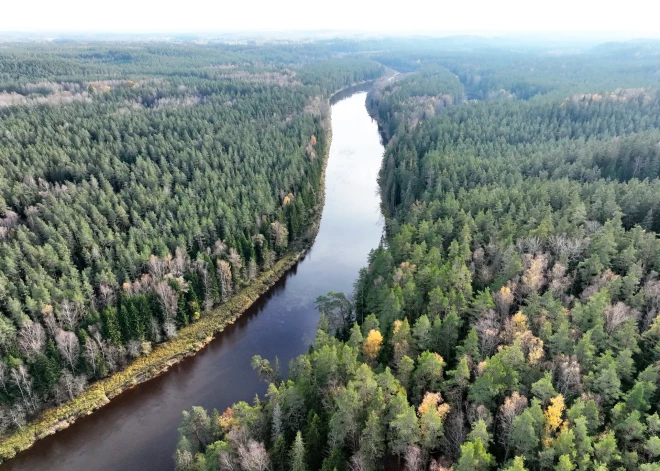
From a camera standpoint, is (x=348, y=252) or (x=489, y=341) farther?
(x=348, y=252)

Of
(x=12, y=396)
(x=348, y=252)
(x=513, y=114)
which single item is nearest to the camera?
(x=12, y=396)

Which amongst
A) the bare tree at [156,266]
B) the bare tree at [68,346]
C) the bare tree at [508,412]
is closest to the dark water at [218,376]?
the bare tree at [68,346]

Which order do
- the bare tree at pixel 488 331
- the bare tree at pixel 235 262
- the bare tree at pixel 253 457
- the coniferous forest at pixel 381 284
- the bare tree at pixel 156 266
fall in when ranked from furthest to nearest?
the bare tree at pixel 235 262 → the bare tree at pixel 156 266 → the bare tree at pixel 488 331 → the coniferous forest at pixel 381 284 → the bare tree at pixel 253 457

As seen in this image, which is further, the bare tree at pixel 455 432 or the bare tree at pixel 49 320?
the bare tree at pixel 49 320

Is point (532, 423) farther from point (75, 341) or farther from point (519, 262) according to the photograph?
point (75, 341)

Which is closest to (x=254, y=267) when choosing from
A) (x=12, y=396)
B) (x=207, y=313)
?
(x=207, y=313)

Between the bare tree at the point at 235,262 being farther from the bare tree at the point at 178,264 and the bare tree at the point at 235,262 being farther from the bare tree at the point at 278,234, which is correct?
the bare tree at the point at 278,234
